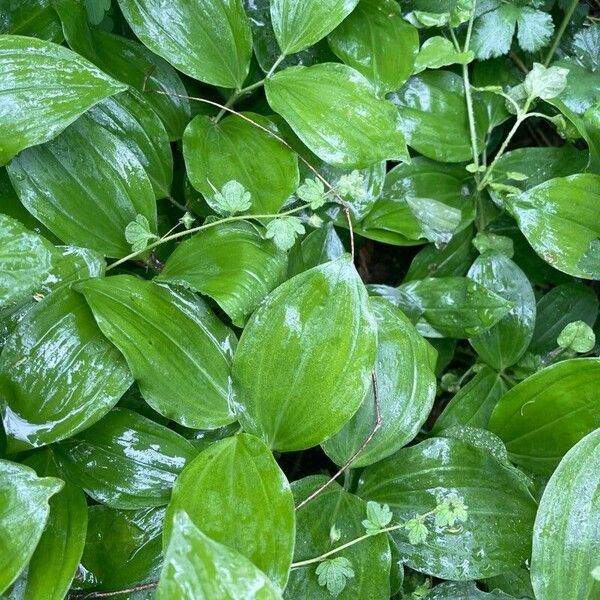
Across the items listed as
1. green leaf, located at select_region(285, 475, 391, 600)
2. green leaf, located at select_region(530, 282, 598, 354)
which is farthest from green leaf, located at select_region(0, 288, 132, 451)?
green leaf, located at select_region(530, 282, 598, 354)

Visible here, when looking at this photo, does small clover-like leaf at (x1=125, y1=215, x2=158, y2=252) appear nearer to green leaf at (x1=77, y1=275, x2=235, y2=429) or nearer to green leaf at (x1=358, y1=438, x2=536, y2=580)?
green leaf at (x1=77, y1=275, x2=235, y2=429)

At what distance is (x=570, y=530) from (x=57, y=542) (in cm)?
76

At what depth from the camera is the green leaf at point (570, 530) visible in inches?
41.9

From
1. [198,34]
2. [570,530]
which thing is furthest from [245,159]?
[570,530]

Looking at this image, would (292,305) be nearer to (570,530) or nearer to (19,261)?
(19,261)

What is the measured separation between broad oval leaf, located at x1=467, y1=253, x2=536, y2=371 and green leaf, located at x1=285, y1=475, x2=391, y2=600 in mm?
417

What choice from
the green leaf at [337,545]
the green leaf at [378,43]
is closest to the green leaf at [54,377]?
the green leaf at [337,545]

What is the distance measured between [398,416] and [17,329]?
0.62m

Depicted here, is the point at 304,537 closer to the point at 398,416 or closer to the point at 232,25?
the point at 398,416

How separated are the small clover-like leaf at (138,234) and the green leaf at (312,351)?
23cm

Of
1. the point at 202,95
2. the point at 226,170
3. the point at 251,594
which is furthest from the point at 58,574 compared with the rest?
the point at 202,95

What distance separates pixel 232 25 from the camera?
4.12 feet

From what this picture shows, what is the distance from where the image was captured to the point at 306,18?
1.27 meters

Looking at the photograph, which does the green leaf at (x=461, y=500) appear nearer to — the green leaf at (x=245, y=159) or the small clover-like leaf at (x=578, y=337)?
the small clover-like leaf at (x=578, y=337)
